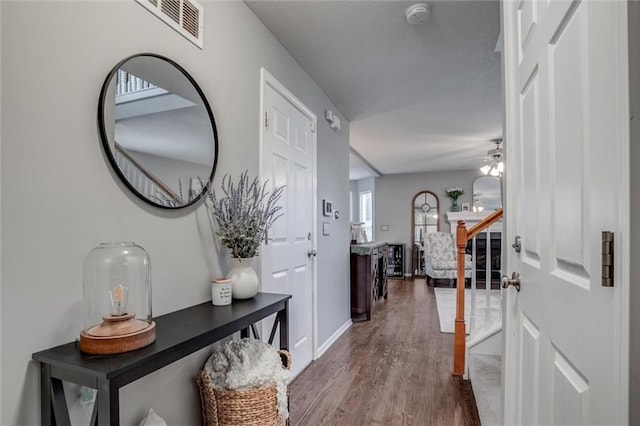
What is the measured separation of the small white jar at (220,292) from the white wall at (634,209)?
140cm

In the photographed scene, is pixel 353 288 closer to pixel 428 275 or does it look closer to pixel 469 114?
pixel 469 114

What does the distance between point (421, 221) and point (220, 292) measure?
22.5ft

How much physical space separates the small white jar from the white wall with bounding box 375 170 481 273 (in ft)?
22.2

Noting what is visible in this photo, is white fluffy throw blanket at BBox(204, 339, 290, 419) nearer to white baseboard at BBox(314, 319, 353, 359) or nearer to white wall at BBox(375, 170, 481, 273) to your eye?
white baseboard at BBox(314, 319, 353, 359)

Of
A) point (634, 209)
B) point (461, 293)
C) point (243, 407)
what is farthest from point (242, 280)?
point (461, 293)

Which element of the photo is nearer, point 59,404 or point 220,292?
point 59,404

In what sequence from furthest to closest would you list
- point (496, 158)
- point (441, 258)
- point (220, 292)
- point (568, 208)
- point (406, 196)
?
1. point (406, 196)
2. point (441, 258)
3. point (496, 158)
4. point (220, 292)
5. point (568, 208)

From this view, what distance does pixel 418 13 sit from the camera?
2.00 m

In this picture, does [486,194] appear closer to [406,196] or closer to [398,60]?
[406,196]

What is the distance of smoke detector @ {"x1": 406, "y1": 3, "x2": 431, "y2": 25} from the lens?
1970 mm

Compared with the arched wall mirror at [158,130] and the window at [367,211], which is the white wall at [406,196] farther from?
the arched wall mirror at [158,130]

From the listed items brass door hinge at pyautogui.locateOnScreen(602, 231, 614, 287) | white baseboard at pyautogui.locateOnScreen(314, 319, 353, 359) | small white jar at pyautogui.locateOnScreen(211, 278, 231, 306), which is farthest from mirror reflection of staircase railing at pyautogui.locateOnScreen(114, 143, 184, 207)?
white baseboard at pyautogui.locateOnScreen(314, 319, 353, 359)

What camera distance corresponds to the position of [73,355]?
991 mm

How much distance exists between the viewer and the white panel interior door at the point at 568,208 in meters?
0.58
